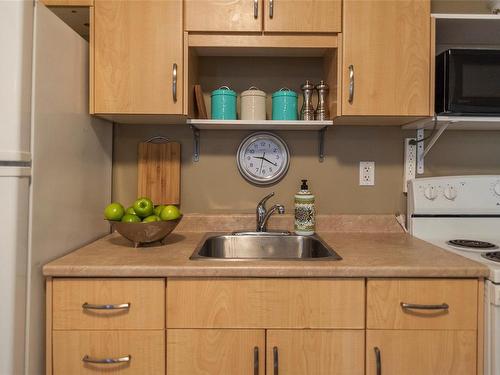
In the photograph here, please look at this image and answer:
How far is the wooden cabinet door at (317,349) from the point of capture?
1.15 metres

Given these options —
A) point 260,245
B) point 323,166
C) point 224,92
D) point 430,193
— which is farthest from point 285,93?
point 430,193

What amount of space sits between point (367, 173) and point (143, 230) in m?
1.10

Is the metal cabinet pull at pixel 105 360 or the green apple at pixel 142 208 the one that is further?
the green apple at pixel 142 208

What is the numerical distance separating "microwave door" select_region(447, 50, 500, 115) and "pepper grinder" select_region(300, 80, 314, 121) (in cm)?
55

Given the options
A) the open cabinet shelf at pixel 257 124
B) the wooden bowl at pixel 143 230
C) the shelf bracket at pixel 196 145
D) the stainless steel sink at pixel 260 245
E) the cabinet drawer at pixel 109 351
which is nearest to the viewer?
the cabinet drawer at pixel 109 351

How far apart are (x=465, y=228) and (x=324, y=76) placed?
38.1 inches

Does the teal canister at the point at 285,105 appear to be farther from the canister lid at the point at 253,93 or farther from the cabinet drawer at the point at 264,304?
the cabinet drawer at the point at 264,304

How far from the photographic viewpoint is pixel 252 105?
161cm

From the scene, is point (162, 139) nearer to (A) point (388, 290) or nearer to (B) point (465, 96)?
(A) point (388, 290)

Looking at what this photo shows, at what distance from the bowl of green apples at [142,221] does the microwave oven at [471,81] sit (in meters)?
1.18

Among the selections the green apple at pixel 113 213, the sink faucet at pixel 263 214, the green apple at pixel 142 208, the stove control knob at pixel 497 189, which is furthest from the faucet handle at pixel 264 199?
the stove control knob at pixel 497 189

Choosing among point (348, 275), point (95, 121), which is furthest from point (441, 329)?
point (95, 121)

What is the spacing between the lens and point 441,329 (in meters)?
1.15

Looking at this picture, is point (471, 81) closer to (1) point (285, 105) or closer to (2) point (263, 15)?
(1) point (285, 105)
